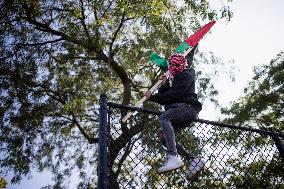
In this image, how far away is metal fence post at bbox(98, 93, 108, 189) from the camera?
8.59ft

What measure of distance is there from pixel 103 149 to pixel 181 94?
4.72 feet

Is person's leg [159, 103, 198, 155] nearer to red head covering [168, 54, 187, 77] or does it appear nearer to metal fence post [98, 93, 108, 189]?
red head covering [168, 54, 187, 77]

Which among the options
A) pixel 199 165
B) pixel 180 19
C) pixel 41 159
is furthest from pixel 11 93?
pixel 199 165

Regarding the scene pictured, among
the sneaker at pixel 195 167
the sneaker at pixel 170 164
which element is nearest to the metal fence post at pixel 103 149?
the sneaker at pixel 170 164

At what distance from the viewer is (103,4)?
11.1 m

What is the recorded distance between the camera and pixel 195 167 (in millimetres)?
3686

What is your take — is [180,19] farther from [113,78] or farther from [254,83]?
[254,83]

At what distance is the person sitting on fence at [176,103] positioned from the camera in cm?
356

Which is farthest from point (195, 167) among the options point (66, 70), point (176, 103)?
point (66, 70)

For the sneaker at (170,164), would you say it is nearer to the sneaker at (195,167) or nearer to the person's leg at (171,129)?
the person's leg at (171,129)

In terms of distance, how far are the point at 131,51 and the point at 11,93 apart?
455 cm

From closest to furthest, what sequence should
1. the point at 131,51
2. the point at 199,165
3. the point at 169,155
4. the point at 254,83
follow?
the point at 169,155
the point at 199,165
the point at 131,51
the point at 254,83

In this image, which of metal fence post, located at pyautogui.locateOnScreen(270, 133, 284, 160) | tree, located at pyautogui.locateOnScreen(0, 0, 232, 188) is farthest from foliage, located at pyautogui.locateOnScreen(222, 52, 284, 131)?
metal fence post, located at pyautogui.locateOnScreen(270, 133, 284, 160)

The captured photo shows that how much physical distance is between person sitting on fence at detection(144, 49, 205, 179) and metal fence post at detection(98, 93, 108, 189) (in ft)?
2.56
